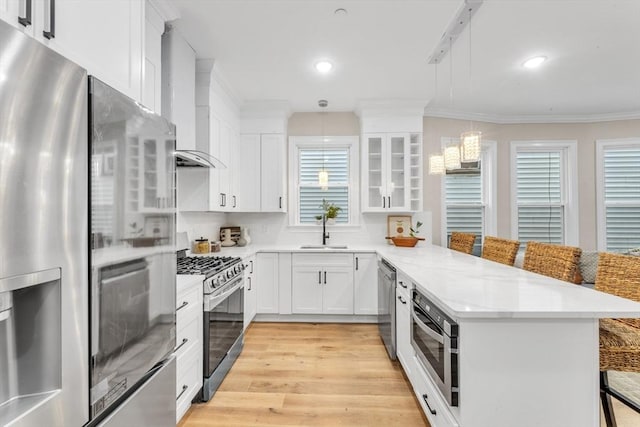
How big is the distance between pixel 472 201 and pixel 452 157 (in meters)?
2.08

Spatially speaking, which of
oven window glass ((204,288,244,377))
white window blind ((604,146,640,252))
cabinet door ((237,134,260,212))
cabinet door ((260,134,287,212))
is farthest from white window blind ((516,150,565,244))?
oven window glass ((204,288,244,377))

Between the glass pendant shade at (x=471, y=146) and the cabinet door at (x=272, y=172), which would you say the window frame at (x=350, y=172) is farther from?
the glass pendant shade at (x=471, y=146)

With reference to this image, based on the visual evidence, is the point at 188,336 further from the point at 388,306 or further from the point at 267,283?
the point at 267,283

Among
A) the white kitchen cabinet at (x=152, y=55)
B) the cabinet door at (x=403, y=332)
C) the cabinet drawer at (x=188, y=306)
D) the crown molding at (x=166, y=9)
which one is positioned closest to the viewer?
the cabinet drawer at (x=188, y=306)

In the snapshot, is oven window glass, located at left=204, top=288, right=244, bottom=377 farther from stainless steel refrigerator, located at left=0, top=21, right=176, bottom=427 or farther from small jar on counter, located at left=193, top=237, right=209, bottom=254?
stainless steel refrigerator, located at left=0, top=21, right=176, bottom=427

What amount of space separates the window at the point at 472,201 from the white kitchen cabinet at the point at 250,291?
275 cm

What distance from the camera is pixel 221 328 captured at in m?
2.42

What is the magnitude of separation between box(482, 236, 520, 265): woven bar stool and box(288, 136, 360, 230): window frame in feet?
5.75

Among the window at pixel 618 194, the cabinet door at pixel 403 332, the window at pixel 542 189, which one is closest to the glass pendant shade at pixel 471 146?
the cabinet door at pixel 403 332

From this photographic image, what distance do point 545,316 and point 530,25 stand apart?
7.56 ft

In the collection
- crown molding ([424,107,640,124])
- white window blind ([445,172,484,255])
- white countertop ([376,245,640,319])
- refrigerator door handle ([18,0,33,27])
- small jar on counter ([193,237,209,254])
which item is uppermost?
crown molding ([424,107,640,124])

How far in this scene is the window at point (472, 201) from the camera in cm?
446

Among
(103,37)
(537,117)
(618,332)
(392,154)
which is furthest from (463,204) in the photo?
(103,37)

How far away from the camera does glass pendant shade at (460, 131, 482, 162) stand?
2506 millimetres
